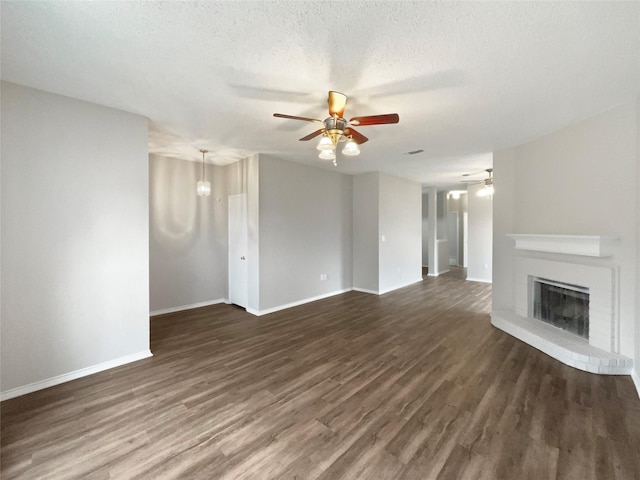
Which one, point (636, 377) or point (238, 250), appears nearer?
point (636, 377)

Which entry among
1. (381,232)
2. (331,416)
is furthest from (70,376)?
(381,232)

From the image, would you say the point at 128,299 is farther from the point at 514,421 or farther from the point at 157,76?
the point at 514,421

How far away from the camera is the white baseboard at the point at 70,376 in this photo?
230cm

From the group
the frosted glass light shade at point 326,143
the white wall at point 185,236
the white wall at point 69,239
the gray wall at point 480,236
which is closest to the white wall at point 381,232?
the gray wall at point 480,236

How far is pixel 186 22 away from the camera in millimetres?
1596

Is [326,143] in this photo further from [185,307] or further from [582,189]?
[185,307]

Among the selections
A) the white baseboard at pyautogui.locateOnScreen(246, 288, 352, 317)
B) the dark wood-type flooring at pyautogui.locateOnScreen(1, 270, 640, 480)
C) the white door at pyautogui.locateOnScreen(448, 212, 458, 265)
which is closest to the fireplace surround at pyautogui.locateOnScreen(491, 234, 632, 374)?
the dark wood-type flooring at pyautogui.locateOnScreen(1, 270, 640, 480)

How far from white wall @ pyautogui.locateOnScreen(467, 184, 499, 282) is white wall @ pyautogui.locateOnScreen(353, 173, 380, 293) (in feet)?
10.5

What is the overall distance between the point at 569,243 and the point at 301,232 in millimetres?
3980

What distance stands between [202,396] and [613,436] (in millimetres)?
3195

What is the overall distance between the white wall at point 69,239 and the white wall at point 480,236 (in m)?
7.57

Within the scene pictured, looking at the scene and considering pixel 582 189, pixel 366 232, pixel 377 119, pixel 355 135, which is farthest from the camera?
pixel 366 232

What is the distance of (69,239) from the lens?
2559 mm

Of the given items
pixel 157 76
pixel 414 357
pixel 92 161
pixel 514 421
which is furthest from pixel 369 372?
pixel 92 161
